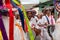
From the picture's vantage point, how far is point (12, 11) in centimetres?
98

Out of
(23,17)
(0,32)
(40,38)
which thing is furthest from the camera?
(40,38)

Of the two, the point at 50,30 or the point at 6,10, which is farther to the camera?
the point at 50,30

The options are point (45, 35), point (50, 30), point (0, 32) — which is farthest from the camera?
point (50, 30)

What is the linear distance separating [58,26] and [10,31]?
1.37 m

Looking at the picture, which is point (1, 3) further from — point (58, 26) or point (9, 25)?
point (58, 26)

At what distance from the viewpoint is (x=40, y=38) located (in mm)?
Answer: 2201

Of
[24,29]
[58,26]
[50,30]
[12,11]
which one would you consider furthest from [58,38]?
[12,11]

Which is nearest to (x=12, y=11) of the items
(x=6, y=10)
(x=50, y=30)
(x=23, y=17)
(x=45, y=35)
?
(x=6, y=10)

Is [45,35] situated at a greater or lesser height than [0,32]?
lesser

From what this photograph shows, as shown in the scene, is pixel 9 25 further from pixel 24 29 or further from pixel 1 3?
pixel 24 29

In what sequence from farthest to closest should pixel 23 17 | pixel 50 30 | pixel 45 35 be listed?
1. pixel 50 30
2. pixel 45 35
3. pixel 23 17

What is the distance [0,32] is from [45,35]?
1.50 metres

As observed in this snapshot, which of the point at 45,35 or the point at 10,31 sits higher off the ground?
the point at 10,31

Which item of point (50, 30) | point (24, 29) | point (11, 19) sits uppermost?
point (11, 19)
